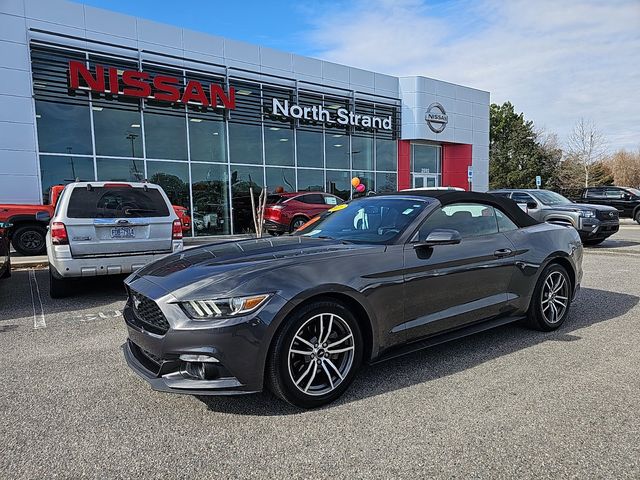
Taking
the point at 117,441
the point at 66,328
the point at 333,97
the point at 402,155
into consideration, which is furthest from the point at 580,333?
the point at 402,155

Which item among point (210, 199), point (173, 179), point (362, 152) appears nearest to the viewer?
point (173, 179)

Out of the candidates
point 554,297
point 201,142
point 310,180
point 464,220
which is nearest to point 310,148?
point 310,180

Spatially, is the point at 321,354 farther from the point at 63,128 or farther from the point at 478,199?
the point at 63,128

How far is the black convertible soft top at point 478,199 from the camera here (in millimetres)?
4250

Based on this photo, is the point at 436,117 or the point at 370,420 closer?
the point at 370,420

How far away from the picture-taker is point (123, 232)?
6.29 m

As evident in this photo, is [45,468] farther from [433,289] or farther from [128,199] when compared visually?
[128,199]

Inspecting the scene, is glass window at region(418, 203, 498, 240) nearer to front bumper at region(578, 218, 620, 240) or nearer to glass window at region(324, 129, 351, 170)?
front bumper at region(578, 218, 620, 240)

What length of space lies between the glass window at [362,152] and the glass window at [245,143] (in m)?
5.08

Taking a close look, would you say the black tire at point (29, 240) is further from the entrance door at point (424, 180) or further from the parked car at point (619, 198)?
the parked car at point (619, 198)

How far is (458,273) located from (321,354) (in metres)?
1.50

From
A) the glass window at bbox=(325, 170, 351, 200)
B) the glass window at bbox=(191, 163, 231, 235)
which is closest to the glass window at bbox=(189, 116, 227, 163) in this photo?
the glass window at bbox=(191, 163, 231, 235)

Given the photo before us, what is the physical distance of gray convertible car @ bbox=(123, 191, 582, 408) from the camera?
2.85 m

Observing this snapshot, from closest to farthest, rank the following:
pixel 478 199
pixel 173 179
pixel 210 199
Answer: pixel 478 199, pixel 173 179, pixel 210 199
